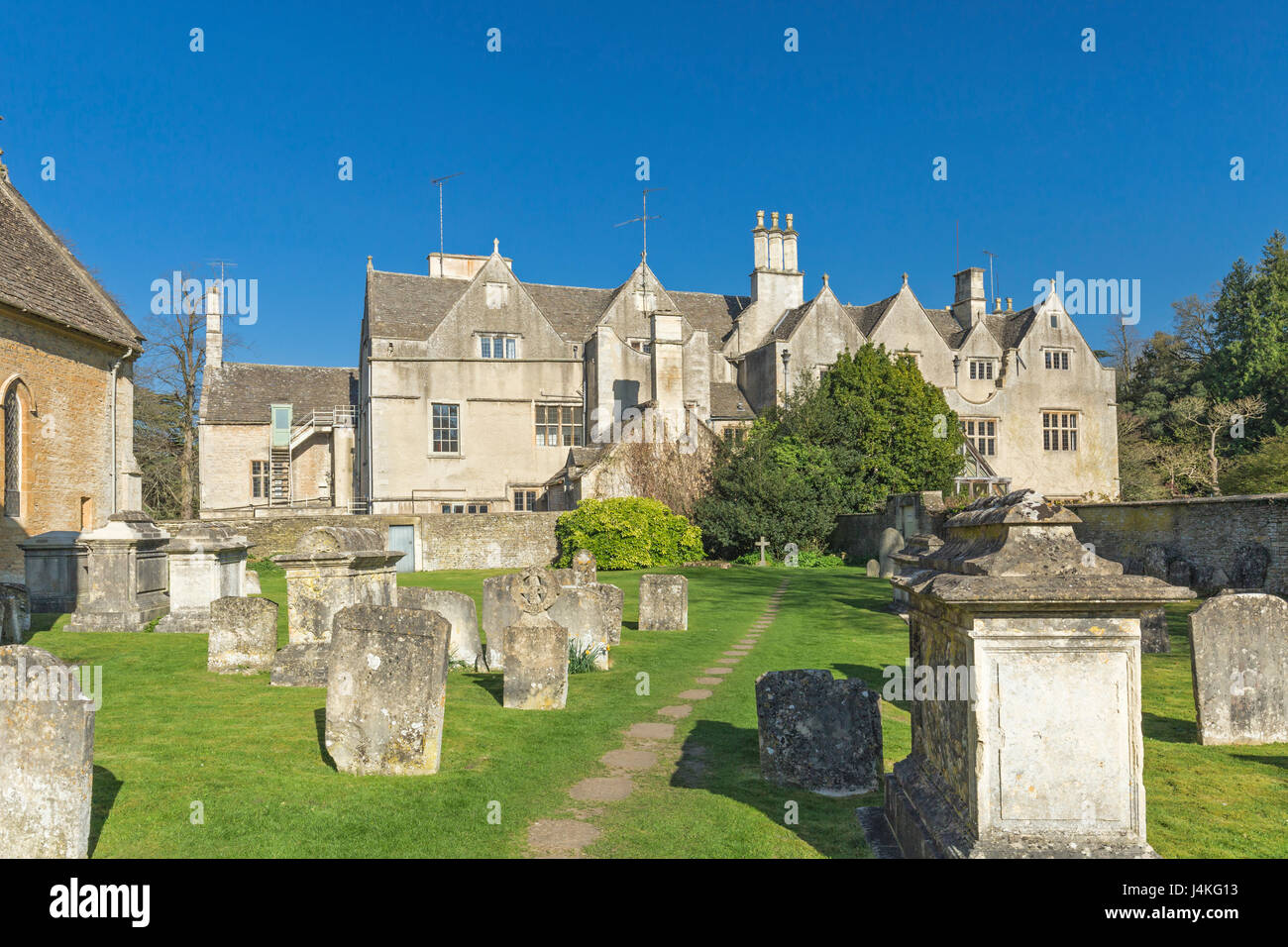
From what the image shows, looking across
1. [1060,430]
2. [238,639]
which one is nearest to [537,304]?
[1060,430]

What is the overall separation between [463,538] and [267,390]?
60.9 feet

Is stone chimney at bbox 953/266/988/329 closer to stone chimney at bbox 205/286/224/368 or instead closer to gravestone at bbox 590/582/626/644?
gravestone at bbox 590/582/626/644

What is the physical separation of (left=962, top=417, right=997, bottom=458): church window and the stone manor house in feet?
0.27

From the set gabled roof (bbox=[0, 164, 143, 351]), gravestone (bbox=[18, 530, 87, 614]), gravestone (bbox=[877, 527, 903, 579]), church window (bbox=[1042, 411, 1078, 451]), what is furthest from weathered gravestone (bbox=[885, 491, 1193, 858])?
church window (bbox=[1042, 411, 1078, 451])

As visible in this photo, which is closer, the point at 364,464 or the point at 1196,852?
the point at 1196,852

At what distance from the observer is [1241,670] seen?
843 centimetres

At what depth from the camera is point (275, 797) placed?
654 cm

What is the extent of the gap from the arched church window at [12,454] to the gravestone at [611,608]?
1632cm

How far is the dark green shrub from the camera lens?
29922 millimetres

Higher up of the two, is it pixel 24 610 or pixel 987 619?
pixel 987 619

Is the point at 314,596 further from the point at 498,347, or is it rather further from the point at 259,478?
the point at 259,478

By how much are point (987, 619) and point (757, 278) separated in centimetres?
3941
